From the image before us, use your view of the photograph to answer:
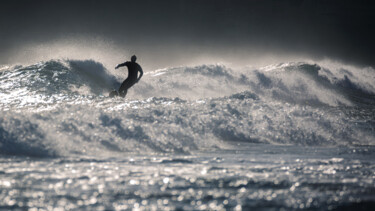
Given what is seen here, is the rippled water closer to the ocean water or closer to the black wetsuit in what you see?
the ocean water

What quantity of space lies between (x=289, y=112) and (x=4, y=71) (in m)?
14.2

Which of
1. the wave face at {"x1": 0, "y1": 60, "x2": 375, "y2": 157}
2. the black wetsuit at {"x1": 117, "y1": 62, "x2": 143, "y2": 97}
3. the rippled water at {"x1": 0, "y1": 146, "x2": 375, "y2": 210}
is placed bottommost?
the rippled water at {"x1": 0, "y1": 146, "x2": 375, "y2": 210}

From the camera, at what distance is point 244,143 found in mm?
8578

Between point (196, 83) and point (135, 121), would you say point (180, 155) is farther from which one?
point (196, 83)

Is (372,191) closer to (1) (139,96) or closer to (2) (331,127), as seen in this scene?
(2) (331,127)

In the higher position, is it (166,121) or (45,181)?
(166,121)

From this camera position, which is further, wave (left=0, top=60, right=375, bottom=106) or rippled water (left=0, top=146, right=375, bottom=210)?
wave (left=0, top=60, right=375, bottom=106)

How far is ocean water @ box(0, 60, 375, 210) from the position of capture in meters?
3.80

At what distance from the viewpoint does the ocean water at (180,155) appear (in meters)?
3.80

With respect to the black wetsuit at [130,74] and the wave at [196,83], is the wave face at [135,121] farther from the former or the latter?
the black wetsuit at [130,74]

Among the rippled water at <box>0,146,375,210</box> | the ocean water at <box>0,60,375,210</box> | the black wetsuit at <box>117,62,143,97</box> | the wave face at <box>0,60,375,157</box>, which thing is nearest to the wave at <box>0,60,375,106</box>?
the wave face at <box>0,60,375,157</box>

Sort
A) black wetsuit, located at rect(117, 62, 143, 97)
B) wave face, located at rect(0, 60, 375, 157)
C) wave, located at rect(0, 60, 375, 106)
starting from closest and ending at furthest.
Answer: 1. wave face, located at rect(0, 60, 375, 157)
2. black wetsuit, located at rect(117, 62, 143, 97)
3. wave, located at rect(0, 60, 375, 106)

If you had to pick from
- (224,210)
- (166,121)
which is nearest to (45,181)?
(224,210)

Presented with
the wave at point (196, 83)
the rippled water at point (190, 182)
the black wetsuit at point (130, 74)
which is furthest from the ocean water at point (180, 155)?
the black wetsuit at point (130, 74)
